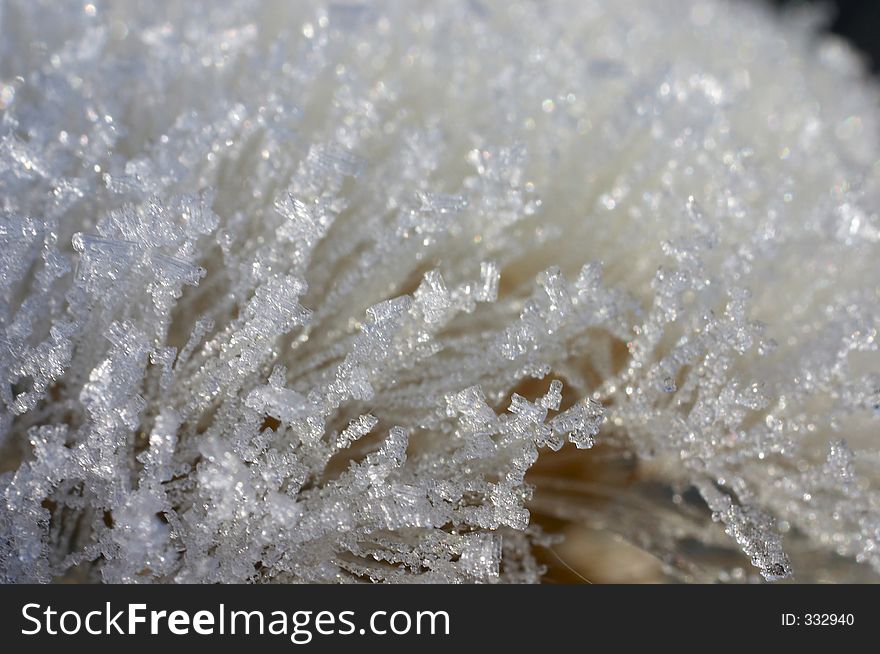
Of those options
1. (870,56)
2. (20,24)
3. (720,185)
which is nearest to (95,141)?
(20,24)

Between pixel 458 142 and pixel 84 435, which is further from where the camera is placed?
pixel 458 142

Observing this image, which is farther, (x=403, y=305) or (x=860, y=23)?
(x=860, y=23)

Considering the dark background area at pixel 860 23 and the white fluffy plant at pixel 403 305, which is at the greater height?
the dark background area at pixel 860 23

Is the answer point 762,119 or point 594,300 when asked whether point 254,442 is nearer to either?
point 594,300

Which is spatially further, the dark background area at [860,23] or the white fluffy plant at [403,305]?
the dark background area at [860,23]
